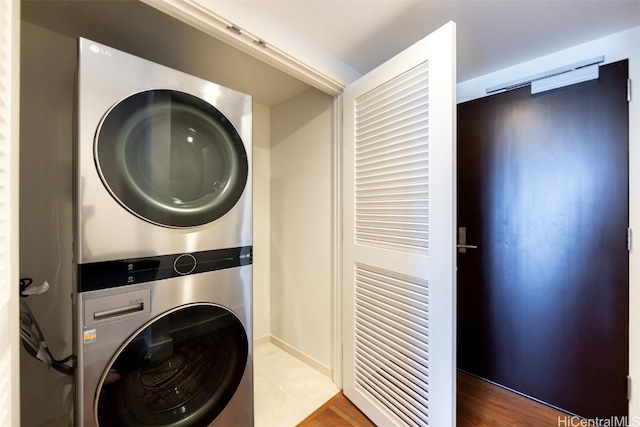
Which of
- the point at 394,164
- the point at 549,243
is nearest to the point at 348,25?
the point at 394,164

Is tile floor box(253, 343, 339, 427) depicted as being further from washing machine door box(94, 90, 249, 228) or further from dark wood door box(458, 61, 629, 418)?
washing machine door box(94, 90, 249, 228)

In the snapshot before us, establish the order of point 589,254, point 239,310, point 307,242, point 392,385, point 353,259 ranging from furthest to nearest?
point 307,242 → point 353,259 → point 589,254 → point 392,385 → point 239,310

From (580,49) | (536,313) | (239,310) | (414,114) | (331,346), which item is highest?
(580,49)

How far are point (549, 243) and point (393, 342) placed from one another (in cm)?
114

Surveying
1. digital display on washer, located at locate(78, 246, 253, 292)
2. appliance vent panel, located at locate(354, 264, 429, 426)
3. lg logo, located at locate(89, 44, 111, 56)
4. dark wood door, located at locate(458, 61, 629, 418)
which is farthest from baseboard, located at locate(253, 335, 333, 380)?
lg logo, located at locate(89, 44, 111, 56)

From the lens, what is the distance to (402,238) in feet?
4.14

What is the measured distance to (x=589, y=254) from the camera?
4.63ft

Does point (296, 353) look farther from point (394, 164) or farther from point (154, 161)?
point (154, 161)

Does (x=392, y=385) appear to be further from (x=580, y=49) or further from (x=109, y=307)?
(x=580, y=49)

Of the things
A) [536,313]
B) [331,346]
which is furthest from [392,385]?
[536,313]

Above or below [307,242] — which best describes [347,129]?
above

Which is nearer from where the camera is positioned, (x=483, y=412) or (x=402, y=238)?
(x=402, y=238)

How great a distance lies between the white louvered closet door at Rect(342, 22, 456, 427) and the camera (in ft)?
3.52

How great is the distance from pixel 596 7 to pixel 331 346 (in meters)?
2.36
